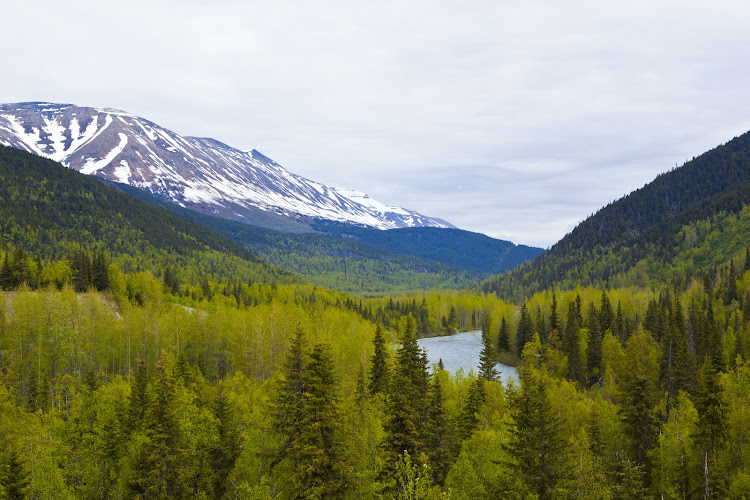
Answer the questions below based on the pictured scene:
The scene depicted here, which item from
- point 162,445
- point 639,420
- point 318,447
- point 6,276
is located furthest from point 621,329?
point 6,276

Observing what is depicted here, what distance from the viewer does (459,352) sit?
130 meters

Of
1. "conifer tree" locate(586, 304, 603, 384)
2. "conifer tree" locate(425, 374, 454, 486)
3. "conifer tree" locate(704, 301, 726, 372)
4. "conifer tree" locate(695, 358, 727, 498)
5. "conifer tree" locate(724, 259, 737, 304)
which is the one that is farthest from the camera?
"conifer tree" locate(724, 259, 737, 304)

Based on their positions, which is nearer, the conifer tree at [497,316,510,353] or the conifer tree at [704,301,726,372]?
the conifer tree at [704,301,726,372]

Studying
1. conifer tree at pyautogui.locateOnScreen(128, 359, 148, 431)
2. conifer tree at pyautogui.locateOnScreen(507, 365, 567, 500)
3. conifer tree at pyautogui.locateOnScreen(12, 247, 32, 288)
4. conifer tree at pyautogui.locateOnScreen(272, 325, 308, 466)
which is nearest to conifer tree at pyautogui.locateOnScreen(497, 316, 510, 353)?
conifer tree at pyautogui.locateOnScreen(128, 359, 148, 431)

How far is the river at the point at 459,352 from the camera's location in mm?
105812

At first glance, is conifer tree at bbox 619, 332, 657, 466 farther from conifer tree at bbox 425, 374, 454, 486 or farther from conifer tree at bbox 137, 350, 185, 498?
conifer tree at bbox 137, 350, 185, 498

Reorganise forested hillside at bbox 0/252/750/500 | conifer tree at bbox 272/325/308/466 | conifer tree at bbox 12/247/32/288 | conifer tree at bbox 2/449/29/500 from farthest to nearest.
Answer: conifer tree at bbox 12/247/32/288 → conifer tree at bbox 2/449/29/500 → forested hillside at bbox 0/252/750/500 → conifer tree at bbox 272/325/308/466

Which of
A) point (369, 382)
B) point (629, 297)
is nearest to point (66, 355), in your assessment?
point (369, 382)

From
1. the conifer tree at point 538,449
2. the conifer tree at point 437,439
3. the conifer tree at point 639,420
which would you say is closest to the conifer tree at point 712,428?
the conifer tree at point 639,420

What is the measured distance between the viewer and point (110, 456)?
44.5 meters

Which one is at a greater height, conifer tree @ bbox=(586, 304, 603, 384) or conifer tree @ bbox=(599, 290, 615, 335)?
conifer tree @ bbox=(599, 290, 615, 335)

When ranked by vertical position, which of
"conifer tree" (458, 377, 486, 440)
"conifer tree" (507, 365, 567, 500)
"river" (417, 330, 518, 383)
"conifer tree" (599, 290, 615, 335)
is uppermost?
"conifer tree" (599, 290, 615, 335)

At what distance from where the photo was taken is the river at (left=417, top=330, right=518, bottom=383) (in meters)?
106

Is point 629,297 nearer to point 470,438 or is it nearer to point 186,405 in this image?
point 470,438
